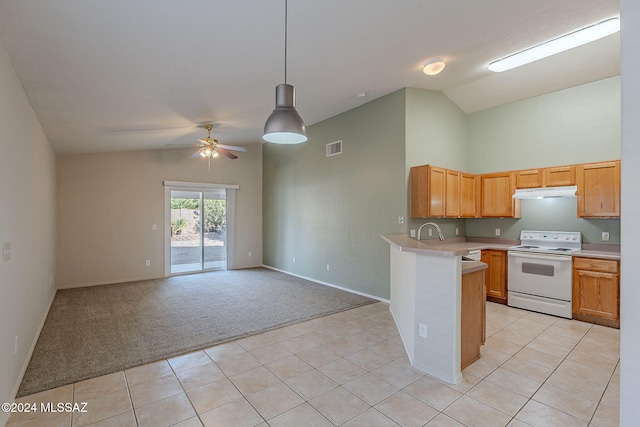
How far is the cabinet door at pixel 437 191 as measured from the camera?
4.49m

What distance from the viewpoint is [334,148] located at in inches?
230

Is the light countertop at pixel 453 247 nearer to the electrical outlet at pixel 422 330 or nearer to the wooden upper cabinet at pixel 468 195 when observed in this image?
the wooden upper cabinet at pixel 468 195

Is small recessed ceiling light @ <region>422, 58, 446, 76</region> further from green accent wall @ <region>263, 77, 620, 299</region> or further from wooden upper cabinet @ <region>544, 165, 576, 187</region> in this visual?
wooden upper cabinet @ <region>544, 165, 576, 187</region>

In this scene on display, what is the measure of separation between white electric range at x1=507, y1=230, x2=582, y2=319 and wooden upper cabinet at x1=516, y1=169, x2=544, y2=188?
813mm

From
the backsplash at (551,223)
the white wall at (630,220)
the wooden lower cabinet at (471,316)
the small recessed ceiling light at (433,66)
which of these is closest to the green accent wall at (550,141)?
the backsplash at (551,223)

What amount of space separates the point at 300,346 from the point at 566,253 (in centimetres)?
385

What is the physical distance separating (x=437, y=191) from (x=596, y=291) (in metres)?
2.35

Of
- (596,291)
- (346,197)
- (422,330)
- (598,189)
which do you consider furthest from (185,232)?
(598,189)

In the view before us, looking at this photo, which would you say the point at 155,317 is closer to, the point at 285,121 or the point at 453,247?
the point at 285,121

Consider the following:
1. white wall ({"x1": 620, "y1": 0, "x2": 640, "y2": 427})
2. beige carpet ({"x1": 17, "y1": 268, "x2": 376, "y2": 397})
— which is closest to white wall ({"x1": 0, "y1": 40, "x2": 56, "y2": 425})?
beige carpet ({"x1": 17, "y1": 268, "x2": 376, "y2": 397})

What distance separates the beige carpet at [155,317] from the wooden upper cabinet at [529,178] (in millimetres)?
3166

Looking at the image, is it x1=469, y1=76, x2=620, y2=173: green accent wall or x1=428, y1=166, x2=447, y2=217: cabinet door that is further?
x1=428, y1=166, x2=447, y2=217: cabinet door

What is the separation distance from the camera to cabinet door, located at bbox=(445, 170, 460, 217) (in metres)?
4.88

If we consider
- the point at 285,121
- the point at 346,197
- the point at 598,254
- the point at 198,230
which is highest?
the point at 285,121
